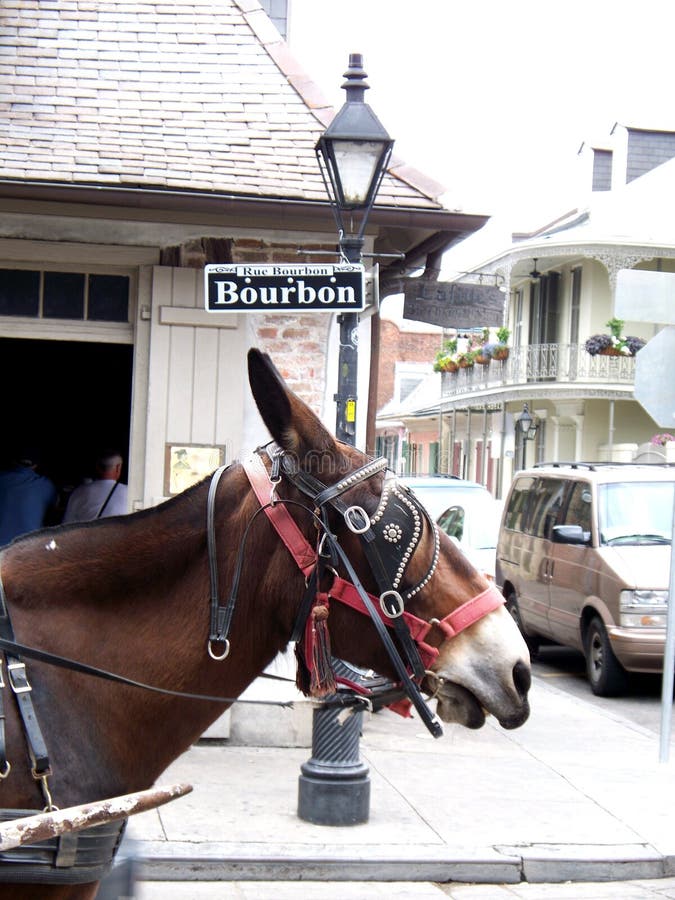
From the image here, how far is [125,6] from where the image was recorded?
30.4 ft

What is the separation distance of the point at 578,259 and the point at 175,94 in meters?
26.5

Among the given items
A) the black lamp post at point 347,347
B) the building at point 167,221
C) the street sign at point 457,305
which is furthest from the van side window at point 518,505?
the black lamp post at point 347,347

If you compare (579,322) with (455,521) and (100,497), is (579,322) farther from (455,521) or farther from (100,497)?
(100,497)

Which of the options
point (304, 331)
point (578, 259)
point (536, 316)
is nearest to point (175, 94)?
point (304, 331)

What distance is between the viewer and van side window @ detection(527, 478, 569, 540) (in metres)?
13.4

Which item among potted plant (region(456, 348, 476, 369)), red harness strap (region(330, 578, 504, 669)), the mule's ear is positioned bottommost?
red harness strap (region(330, 578, 504, 669))

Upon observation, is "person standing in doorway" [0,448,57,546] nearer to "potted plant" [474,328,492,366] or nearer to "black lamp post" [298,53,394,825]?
"black lamp post" [298,53,394,825]

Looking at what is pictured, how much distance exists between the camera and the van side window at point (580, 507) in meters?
12.5

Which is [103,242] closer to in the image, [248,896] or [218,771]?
[218,771]

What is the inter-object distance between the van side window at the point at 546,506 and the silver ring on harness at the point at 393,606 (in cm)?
1078

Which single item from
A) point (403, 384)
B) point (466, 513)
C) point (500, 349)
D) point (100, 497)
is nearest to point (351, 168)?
point (100, 497)

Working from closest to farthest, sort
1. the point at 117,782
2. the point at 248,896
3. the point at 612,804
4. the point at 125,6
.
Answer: the point at 117,782
the point at 248,896
the point at 612,804
the point at 125,6

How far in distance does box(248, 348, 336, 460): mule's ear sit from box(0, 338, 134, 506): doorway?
1013 cm

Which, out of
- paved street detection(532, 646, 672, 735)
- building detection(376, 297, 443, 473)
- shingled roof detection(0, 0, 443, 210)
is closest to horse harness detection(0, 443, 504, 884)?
shingled roof detection(0, 0, 443, 210)
